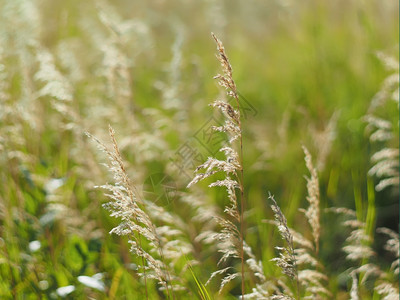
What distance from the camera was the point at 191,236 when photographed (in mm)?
2270

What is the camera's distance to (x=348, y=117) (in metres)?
2.88

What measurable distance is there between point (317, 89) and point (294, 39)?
1321mm

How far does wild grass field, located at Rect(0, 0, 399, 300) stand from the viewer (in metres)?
1.54

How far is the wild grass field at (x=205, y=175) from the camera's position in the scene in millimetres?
1540

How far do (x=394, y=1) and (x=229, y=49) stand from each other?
4.94 feet

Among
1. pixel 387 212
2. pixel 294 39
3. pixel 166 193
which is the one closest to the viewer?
pixel 166 193

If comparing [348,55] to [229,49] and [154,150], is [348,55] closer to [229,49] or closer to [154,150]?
[229,49]

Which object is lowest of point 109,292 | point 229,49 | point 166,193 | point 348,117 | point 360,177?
point 109,292

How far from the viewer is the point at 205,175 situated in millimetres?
Result: 1176

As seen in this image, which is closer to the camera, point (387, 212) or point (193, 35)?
point (387, 212)

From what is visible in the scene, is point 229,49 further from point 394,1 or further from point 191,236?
point 191,236

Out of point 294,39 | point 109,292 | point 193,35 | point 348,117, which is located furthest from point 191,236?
point 193,35

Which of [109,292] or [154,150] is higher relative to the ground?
[154,150]

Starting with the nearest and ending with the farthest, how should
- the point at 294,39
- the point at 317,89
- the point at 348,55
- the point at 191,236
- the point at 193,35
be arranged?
1. the point at 191,236
2. the point at 317,89
3. the point at 348,55
4. the point at 294,39
5. the point at 193,35
